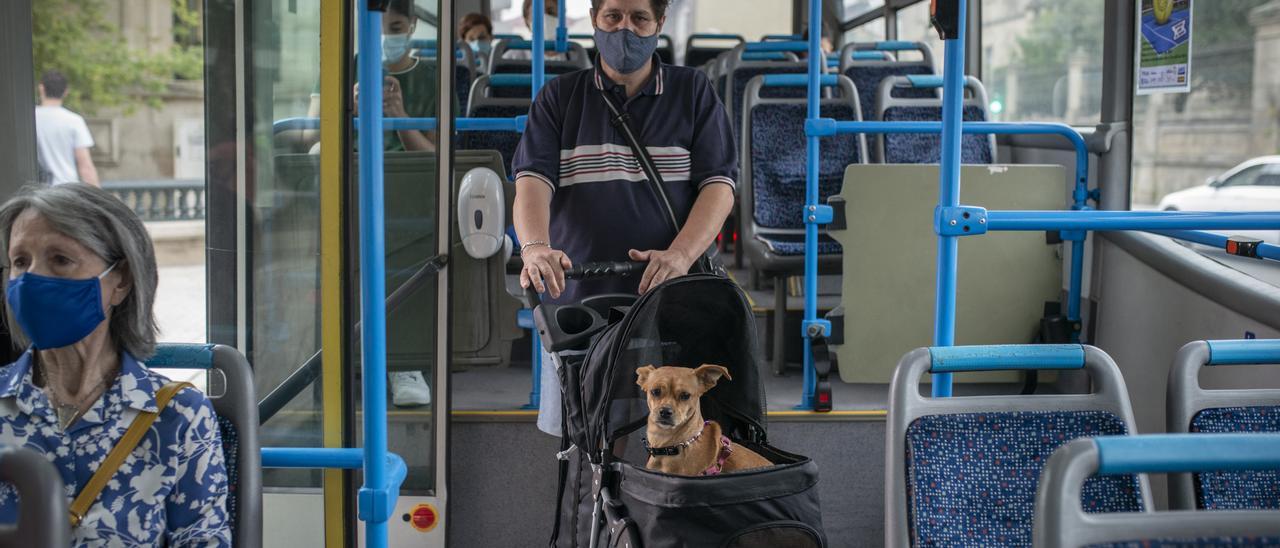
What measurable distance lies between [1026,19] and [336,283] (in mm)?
3908

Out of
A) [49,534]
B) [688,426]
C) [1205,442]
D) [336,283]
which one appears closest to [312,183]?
[336,283]

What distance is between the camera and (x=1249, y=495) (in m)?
1.80

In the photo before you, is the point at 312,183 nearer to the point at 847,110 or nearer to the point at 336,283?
the point at 336,283

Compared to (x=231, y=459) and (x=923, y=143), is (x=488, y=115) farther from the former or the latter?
(x=231, y=459)

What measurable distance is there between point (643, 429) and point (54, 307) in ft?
3.55

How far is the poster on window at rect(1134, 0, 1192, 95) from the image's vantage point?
3.54 meters

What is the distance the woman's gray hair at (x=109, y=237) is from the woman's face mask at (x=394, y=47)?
98 centimetres

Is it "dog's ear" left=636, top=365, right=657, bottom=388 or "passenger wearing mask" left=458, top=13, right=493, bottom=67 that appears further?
"passenger wearing mask" left=458, top=13, right=493, bottom=67

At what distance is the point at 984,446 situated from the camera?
1.86 metres

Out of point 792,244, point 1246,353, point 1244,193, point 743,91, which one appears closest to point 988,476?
point 1246,353

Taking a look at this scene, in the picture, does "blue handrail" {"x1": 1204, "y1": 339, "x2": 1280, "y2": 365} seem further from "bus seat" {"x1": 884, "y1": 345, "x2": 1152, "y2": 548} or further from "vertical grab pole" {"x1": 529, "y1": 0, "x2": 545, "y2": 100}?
"vertical grab pole" {"x1": 529, "y1": 0, "x2": 545, "y2": 100}

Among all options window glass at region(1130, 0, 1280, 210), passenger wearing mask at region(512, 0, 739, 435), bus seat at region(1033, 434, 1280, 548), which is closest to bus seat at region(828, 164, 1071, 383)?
window glass at region(1130, 0, 1280, 210)

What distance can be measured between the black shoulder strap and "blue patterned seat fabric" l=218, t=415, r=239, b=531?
1177 mm

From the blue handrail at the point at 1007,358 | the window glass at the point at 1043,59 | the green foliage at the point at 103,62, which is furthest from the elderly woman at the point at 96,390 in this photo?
the green foliage at the point at 103,62
